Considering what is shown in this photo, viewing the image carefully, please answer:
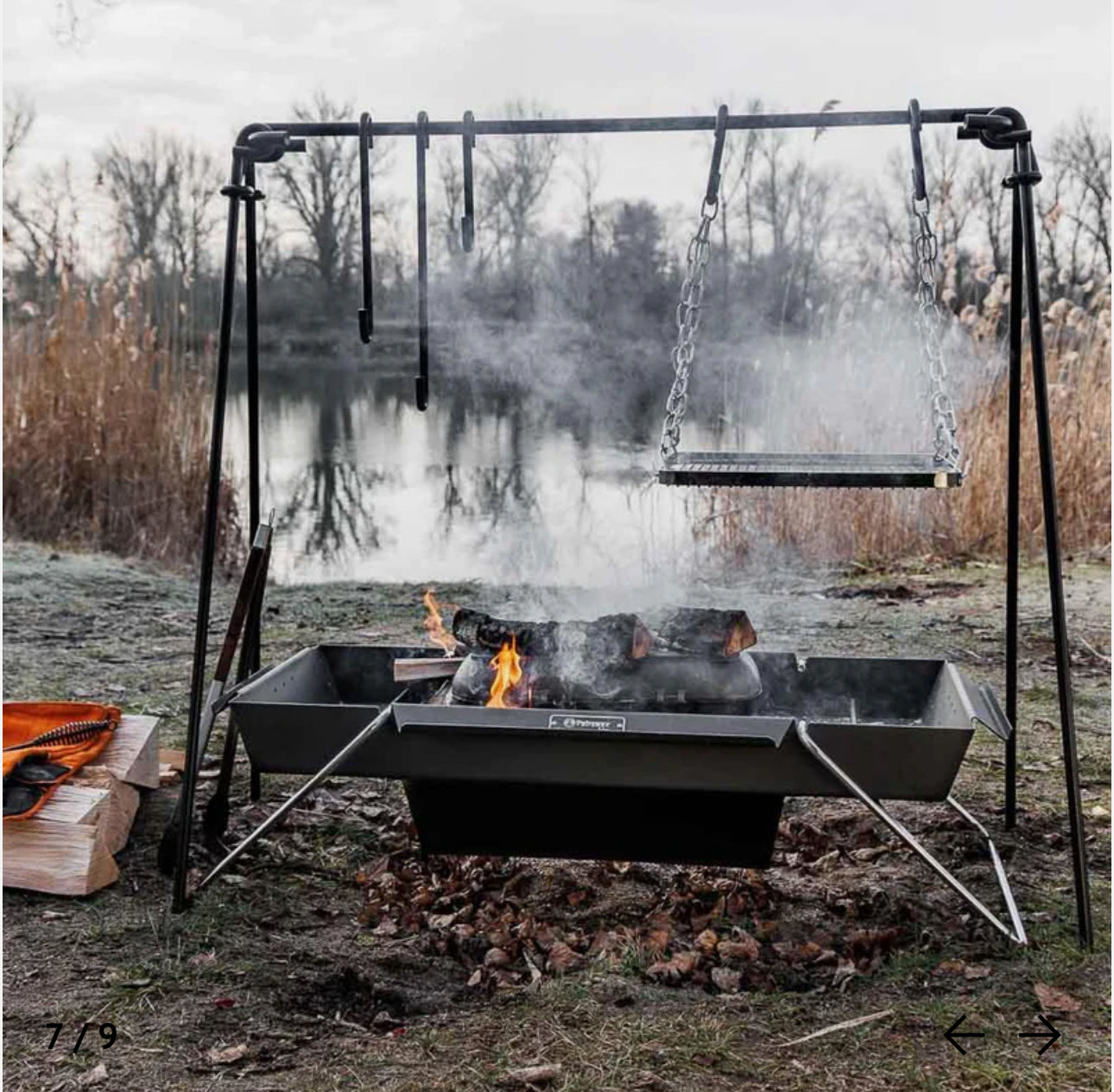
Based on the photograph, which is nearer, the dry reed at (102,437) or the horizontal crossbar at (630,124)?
the horizontal crossbar at (630,124)

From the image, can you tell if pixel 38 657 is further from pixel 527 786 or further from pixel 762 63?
pixel 762 63

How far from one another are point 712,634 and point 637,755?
352 mm

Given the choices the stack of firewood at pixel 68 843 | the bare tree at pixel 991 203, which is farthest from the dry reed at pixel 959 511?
the stack of firewood at pixel 68 843

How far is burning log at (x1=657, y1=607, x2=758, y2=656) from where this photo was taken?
2436 mm

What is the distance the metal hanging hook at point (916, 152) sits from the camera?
2.40 metres

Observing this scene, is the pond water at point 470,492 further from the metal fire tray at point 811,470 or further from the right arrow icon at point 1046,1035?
the right arrow icon at point 1046,1035

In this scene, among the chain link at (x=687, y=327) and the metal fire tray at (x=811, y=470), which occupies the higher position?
the chain link at (x=687, y=327)

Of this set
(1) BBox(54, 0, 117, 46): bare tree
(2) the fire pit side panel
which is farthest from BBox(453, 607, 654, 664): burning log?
(1) BBox(54, 0, 117, 46): bare tree

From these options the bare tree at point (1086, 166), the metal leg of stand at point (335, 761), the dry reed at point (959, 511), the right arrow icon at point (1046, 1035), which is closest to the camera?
the right arrow icon at point (1046, 1035)

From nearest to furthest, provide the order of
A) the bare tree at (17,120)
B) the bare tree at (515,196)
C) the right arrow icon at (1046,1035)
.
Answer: the right arrow icon at (1046,1035)
the bare tree at (515,196)
the bare tree at (17,120)

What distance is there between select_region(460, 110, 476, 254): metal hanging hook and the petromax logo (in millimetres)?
981

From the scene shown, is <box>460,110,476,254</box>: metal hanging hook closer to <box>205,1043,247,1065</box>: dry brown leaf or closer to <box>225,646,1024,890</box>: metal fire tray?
<box>225,646,1024,890</box>: metal fire tray

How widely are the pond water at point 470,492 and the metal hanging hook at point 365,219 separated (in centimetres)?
356

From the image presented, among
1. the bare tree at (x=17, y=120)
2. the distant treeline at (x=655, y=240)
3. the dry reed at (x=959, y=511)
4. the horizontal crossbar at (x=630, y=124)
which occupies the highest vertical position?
the bare tree at (x=17, y=120)
